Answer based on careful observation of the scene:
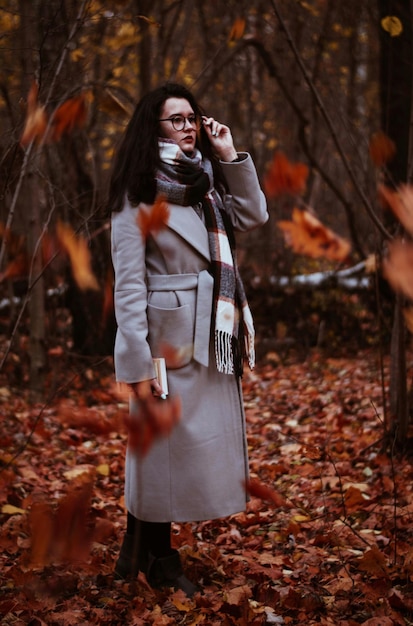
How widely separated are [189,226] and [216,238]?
12 centimetres

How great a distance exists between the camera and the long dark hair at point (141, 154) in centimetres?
270

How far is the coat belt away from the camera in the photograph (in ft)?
8.88

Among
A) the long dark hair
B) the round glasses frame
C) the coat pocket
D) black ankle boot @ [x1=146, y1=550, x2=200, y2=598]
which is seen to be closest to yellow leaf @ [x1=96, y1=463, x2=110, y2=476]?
black ankle boot @ [x1=146, y1=550, x2=200, y2=598]

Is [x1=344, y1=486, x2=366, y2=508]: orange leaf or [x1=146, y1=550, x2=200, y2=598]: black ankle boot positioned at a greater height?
[x1=146, y1=550, x2=200, y2=598]: black ankle boot

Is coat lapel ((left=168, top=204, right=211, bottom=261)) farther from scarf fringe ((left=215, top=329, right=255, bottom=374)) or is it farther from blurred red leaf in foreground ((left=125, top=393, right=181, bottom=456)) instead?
blurred red leaf in foreground ((left=125, top=393, right=181, bottom=456))

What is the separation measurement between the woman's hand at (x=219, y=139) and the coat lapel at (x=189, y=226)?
30 cm

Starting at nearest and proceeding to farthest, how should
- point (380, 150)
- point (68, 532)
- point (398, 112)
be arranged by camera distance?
point (68, 532) < point (380, 150) < point (398, 112)

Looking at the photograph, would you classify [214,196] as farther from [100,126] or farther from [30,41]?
[100,126]

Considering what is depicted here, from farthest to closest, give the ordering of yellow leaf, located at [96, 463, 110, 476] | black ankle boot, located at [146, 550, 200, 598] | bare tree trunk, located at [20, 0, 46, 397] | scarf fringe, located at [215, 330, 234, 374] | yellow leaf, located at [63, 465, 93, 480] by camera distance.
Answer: bare tree trunk, located at [20, 0, 46, 397] < yellow leaf, located at [96, 463, 110, 476] < yellow leaf, located at [63, 465, 93, 480] < black ankle boot, located at [146, 550, 200, 598] < scarf fringe, located at [215, 330, 234, 374]

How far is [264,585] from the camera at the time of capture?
2.84 metres

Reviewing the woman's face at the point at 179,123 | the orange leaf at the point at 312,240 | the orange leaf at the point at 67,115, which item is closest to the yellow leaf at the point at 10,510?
the orange leaf at the point at 67,115

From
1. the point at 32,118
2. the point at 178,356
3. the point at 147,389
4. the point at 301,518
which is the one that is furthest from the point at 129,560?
the point at 32,118

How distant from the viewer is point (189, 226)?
2.76 m

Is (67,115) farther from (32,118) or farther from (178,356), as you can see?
(178,356)
